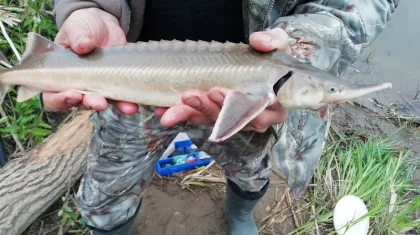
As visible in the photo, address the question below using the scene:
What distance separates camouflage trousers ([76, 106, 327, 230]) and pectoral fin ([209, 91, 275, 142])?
34cm

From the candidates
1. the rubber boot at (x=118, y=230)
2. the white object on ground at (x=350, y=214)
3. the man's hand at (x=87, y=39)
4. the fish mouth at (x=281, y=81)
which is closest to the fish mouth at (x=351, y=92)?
the fish mouth at (x=281, y=81)

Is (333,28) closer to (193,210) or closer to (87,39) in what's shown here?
(87,39)

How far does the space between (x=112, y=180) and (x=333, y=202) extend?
1.40 meters

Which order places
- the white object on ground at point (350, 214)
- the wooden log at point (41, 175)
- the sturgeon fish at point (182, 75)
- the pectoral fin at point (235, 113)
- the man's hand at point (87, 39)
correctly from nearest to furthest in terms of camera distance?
1. the pectoral fin at point (235, 113)
2. the sturgeon fish at point (182, 75)
3. the man's hand at point (87, 39)
4. the wooden log at point (41, 175)
5. the white object on ground at point (350, 214)

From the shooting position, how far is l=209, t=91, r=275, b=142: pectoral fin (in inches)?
56.3

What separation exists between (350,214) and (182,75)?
1.39m

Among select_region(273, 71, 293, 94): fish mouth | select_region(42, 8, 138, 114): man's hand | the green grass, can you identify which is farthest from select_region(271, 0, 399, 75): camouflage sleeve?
the green grass

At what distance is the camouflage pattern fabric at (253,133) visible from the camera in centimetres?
178

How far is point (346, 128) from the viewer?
11.3 feet

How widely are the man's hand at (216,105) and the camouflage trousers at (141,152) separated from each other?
0.74 ft

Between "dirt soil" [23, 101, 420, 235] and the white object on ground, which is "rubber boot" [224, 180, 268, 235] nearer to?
"dirt soil" [23, 101, 420, 235]

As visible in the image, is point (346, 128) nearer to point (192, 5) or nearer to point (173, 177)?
point (173, 177)

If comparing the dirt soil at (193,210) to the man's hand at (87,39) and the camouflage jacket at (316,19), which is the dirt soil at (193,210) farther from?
the camouflage jacket at (316,19)

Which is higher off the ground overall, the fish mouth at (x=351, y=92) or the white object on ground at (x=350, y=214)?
the fish mouth at (x=351, y=92)
